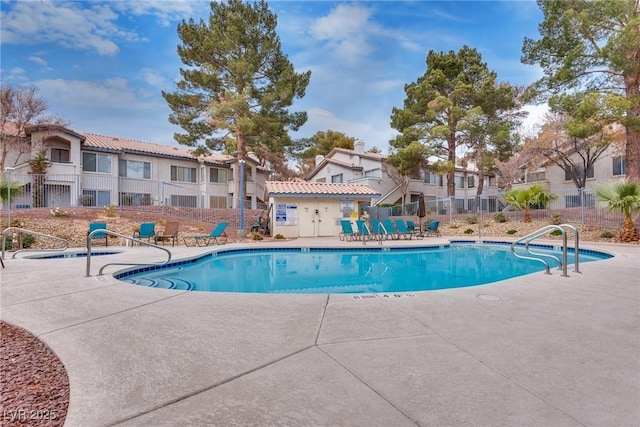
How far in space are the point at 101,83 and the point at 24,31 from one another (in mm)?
7242

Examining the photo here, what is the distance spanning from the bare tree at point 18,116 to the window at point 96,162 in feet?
9.21

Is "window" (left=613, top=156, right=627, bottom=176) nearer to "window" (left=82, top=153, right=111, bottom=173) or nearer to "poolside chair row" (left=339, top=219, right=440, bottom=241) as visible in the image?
"poolside chair row" (left=339, top=219, right=440, bottom=241)

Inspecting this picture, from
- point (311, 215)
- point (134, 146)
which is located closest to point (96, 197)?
point (134, 146)

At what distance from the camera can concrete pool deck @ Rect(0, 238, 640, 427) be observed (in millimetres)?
1880

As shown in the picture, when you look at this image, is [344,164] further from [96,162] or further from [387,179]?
[96,162]

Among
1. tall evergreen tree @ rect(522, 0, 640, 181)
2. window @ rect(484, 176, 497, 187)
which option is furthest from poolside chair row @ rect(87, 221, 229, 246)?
window @ rect(484, 176, 497, 187)

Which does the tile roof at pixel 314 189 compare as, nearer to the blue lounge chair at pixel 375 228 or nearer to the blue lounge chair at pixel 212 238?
the blue lounge chair at pixel 375 228

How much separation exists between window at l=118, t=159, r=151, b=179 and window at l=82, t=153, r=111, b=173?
0.81m

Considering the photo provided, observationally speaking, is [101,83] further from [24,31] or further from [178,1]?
[178,1]

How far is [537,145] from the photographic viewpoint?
77.0 feet

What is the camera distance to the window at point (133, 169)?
23.5 meters

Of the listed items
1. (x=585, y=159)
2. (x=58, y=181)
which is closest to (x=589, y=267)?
(x=585, y=159)

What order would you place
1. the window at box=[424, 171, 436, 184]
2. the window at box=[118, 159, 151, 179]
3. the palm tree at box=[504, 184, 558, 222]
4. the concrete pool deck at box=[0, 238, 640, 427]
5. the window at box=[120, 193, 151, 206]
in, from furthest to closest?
the window at box=[424, 171, 436, 184] → the window at box=[118, 159, 151, 179] → the window at box=[120, 193, 151, 206] → the palm tree at box=[504, 184, 558, 222] → the concrete pool deck at box=[0, 238, 640, 427]

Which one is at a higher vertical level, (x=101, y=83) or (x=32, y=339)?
(x=101, y=83)
